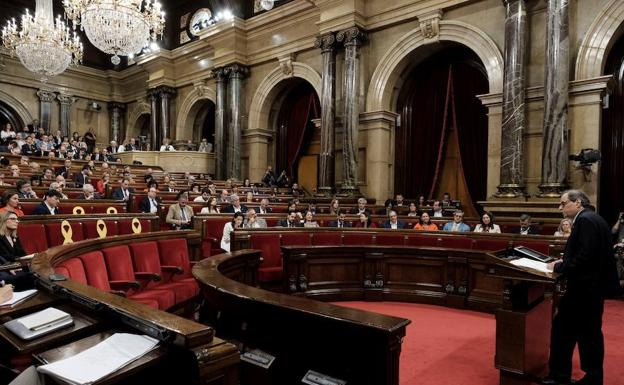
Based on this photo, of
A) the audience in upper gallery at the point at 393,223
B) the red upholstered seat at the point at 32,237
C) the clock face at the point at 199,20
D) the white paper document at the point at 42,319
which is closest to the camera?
the white paper document at the point at 42,319

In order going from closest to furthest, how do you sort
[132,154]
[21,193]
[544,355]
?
[544,355], [21,193], [132,154]

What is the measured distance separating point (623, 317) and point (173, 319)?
5134 millimetres

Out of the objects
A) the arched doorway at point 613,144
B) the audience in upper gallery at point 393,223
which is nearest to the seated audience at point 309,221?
the audience in upper gallery at point 393,223

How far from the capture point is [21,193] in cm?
594

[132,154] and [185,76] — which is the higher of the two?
[185,76]

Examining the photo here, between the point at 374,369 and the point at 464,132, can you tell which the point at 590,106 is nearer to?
the point at 464,132

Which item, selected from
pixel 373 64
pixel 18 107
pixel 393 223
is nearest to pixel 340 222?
pixel 393 223

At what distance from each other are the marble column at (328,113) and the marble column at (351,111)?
1.53 feet

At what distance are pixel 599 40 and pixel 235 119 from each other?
9.80m

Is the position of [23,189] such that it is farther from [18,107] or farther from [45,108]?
[45,108]

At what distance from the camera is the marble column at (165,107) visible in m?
16.8

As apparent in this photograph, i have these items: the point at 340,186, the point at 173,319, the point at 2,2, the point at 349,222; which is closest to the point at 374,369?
the point at 173,319

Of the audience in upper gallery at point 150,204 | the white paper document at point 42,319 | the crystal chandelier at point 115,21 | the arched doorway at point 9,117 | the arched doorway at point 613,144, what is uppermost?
the crystal chandelier at point 115,21

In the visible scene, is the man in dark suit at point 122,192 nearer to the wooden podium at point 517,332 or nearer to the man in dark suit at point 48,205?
the man in dark suit at point 48,205
